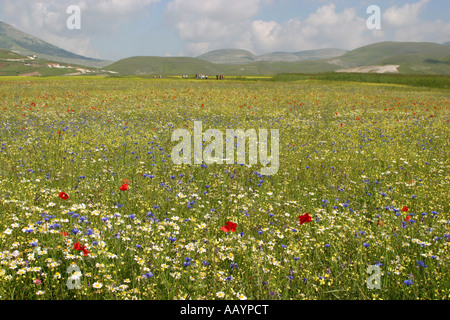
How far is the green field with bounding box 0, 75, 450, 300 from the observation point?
2.92 m

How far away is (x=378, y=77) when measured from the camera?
51781 mm

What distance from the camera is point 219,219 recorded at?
14.5ft

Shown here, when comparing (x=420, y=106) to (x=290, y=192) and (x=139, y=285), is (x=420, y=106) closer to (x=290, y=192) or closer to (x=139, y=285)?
(x=290, y=192)

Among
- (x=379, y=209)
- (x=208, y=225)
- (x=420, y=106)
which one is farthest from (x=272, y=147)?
(x=420, y=106)
